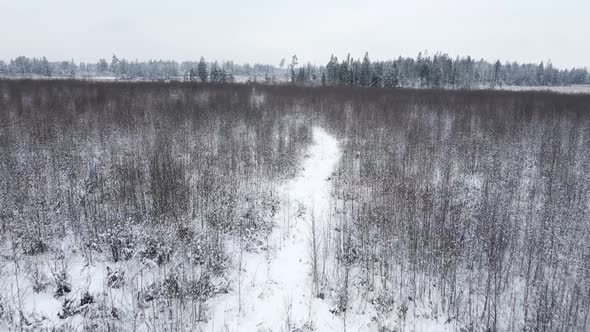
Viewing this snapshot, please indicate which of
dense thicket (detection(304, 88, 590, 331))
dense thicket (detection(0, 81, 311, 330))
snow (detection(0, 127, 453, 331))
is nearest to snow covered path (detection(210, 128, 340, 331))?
snow (detection(0, 127, 453, 331))

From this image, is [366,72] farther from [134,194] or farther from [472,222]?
[134,194]

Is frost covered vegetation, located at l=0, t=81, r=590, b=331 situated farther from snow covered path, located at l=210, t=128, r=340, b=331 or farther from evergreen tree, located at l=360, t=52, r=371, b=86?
evergreen tree, located at l=360, t=52, r=371, b=86

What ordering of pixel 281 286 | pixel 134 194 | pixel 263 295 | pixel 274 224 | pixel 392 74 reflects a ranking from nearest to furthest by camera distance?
1. pixel 263 295
2. pixel 281 286
3. pixel 134 194
4. pixel 274 224
5. pixel 392 74

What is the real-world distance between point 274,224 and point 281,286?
1806 millimetres

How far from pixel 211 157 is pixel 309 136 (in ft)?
16.1

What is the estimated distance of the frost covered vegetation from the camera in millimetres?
3975

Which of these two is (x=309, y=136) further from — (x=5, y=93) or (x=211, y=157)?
(x=5, y=93)

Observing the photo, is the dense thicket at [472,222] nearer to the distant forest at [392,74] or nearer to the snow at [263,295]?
the snow at [263,295]

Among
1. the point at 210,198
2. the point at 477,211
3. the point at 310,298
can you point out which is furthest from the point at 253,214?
the point at 477,211

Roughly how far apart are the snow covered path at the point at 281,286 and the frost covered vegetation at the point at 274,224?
0.08 meters

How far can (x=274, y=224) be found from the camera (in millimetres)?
6250

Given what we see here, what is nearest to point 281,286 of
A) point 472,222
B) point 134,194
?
point 134,194

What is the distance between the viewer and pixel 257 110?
658 inches

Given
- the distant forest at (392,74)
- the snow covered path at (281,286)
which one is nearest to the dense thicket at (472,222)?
the snow covered path at (281,286)
